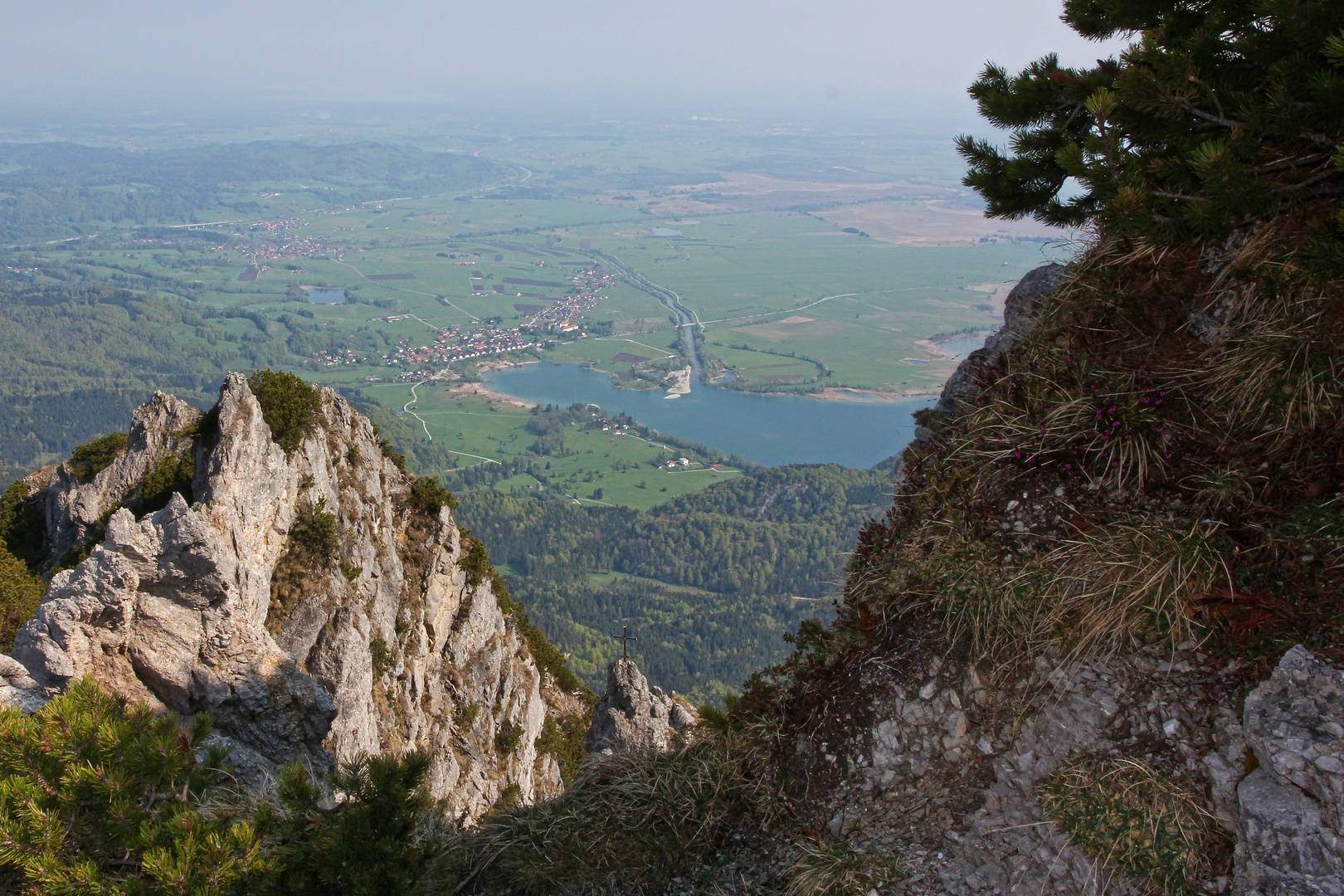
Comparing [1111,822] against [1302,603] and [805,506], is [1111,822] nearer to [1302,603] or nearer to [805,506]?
[1302,603]

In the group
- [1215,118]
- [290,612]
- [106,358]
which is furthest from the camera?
[106,358]

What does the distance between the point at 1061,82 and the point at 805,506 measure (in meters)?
98.0

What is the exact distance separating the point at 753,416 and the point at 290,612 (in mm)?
118817

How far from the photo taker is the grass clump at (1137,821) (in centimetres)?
425

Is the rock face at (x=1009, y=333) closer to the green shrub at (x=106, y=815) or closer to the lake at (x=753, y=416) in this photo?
the green shrub at (x=106, y=815)

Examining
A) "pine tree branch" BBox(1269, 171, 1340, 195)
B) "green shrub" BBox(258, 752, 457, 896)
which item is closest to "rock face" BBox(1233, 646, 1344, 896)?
"pine tree branch" BBox(1269, 171, 1340, 195)

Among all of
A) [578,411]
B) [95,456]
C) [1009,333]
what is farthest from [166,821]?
[578,411]

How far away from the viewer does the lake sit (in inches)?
4813

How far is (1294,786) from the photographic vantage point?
4043mm

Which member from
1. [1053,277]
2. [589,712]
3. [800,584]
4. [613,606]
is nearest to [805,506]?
[800,584]

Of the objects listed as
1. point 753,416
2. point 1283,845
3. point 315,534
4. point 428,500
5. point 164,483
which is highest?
point 1283,845

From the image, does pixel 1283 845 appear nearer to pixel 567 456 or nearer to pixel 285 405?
pixel 285 405

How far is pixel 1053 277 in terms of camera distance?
813 cm

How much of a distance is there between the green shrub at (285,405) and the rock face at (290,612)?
12.9 inches
